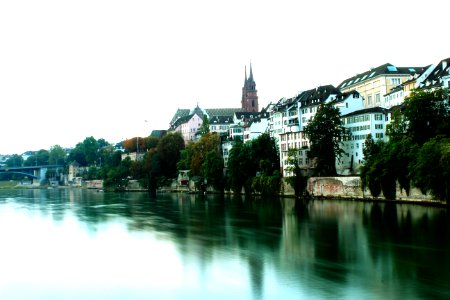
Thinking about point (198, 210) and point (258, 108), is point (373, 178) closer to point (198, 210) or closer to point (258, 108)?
point (198, 210)

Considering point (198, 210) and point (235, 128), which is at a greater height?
point (235, 128)

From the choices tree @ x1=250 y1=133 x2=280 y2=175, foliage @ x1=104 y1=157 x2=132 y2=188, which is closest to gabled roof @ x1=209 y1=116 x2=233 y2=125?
foliage @ x1=104 y1=157 x2=132 y2=188

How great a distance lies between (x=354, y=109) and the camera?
72.6 metres

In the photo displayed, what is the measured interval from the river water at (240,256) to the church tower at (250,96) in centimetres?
9718

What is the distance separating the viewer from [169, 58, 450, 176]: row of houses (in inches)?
2507

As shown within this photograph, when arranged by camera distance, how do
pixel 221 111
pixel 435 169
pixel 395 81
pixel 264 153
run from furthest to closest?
pixel 221 111
pixel 264 153
pixel 395 81
pixel 435 169

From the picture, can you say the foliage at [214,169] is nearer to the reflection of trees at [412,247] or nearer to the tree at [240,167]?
the tree at [240,167]

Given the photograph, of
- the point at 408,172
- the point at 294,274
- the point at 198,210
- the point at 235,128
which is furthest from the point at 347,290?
the point at 235,128

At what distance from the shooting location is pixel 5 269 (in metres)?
29.9

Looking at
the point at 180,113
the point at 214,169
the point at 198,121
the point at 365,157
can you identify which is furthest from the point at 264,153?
the point at 180,113

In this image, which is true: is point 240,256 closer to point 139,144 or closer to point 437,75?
point 437,75

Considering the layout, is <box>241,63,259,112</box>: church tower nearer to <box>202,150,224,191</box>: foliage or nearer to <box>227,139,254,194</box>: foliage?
<box>202,150,224,191</box>: foliage

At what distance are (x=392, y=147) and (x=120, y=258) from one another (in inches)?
1140

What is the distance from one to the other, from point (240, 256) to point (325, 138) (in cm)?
3606
